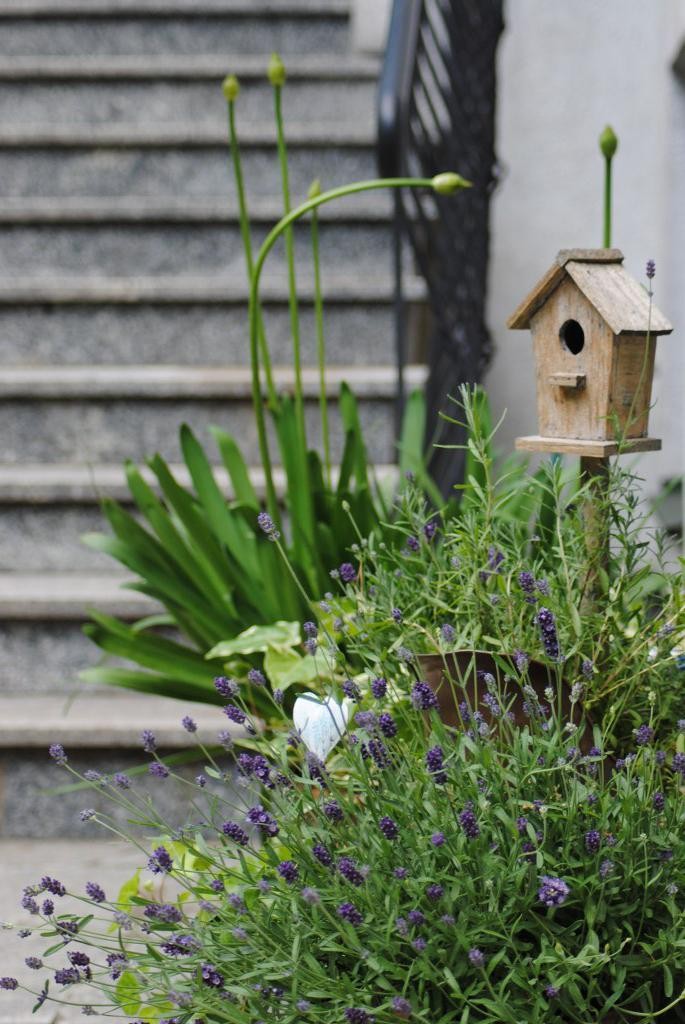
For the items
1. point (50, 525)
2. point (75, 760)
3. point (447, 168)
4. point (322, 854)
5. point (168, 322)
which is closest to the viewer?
point (322, 854)

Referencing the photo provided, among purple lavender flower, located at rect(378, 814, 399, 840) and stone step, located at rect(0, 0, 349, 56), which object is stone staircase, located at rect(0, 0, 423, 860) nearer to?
stone step, located at rect(0, 0, 349, 56)

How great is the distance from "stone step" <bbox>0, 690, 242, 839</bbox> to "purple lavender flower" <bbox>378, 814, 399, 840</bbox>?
1.15 meters

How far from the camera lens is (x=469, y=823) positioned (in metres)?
0.95

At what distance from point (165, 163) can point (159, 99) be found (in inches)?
12.4

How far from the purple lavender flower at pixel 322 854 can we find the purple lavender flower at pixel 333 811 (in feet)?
0.08

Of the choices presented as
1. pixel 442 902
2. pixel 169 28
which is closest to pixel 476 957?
pixel 442 902

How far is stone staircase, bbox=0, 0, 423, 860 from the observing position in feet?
7.93

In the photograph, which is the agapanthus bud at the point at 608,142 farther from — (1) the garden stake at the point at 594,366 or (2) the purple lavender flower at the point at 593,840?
(2) the purple lavender flower at the point at 593,840

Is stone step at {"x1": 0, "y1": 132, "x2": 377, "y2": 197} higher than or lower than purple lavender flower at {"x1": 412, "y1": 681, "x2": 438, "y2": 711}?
higher

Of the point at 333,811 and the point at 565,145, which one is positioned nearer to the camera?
the point at 333,811

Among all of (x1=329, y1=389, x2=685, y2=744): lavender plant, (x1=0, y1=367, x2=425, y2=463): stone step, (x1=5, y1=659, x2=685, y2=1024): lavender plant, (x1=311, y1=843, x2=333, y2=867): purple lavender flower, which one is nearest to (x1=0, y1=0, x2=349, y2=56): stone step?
(x1=0, y1=367, x2=425, y2=463): stone step

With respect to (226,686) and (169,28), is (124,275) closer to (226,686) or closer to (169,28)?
(169,28)

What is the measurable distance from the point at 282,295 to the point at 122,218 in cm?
55

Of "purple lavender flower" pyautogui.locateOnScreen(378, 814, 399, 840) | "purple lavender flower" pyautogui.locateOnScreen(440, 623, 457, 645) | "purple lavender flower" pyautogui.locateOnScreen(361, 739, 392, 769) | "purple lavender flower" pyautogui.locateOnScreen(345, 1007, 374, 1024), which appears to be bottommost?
"purple lavender flower" pyautogui.locateOnScreen(345, 1007, 374, 1024)
